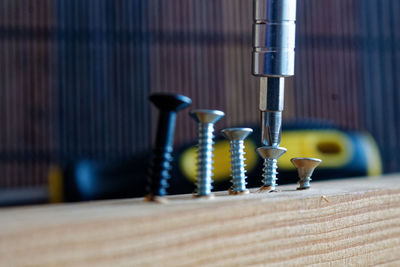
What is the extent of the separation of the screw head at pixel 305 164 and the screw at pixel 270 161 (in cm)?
1

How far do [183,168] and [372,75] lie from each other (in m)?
1.30

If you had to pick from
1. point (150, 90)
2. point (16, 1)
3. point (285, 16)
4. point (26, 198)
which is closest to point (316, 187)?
point (285, 16)

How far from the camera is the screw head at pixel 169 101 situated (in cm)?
37

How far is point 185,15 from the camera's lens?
2215 mm

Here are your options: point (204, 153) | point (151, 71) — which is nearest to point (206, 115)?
point (204, 153)

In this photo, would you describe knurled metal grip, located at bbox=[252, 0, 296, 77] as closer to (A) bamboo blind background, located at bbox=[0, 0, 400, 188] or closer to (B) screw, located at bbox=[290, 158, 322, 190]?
(B) screw, located at bbox=[290, 158, 322, 190]

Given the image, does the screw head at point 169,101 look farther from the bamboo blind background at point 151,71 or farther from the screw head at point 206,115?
the bamboo blind background at point 151,71

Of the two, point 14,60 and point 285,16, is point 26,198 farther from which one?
point 285,16

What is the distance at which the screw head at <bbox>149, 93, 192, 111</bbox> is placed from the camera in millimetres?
365

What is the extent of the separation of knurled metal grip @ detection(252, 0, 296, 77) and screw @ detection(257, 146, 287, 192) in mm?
63

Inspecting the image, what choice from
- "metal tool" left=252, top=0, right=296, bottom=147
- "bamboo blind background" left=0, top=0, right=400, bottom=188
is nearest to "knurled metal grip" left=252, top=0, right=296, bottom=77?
"metal tool" left=252, top=0, right=296, bottom=147

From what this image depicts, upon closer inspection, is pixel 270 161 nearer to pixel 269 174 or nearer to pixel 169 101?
pixel 269 174

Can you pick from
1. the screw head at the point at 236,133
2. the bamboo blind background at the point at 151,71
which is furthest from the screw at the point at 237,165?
the bamboo blind background at the point at 151,71

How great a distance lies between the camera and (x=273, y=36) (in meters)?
0.40
